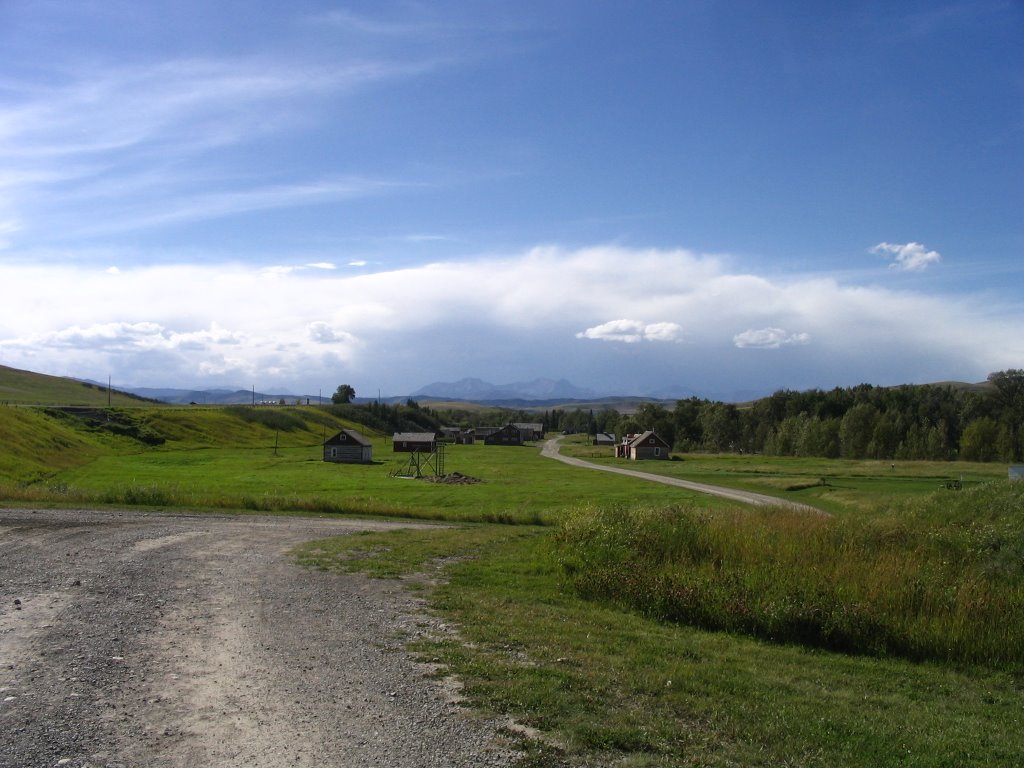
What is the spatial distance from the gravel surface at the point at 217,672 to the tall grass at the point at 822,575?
15.0 feet

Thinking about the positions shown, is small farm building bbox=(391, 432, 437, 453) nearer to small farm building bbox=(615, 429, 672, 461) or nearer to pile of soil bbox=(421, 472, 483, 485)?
small farm building bbox=(615, 429, 672, 461)

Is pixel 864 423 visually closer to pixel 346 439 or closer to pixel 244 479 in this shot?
pixel 346 439

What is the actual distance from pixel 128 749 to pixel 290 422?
152 metres

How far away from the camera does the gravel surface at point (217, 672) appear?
21.1 ft

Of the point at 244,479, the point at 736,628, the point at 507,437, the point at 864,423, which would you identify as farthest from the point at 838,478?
the point at 507,437

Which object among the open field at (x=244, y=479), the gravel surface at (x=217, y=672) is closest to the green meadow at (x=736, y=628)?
the gravel surface at (x=217, y=672)

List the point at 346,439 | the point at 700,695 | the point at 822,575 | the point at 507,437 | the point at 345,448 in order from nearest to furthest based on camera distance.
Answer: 1. the point at 700,695
2. the point at 822,575
3. the point at 346,439
4. the point at 345,448
5. the point at 507,437

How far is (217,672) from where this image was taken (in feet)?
27.6

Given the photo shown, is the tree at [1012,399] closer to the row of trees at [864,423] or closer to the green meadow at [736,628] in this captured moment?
the row of trees at [864,423]

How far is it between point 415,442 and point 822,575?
352ft

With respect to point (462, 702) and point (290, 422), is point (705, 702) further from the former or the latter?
point (290, 422)

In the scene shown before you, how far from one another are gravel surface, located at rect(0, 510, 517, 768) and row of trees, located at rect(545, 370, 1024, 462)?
116 meters

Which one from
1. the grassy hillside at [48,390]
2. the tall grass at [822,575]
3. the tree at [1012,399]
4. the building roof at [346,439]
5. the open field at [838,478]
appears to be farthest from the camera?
the grassy hillside at [48,390]

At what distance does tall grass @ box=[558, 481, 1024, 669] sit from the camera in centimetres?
1137
